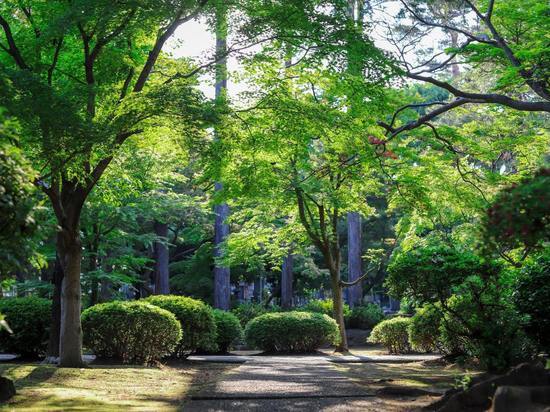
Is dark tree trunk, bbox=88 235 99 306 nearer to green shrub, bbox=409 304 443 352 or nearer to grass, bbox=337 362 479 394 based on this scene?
green shrub, bbox=409 304 443 352

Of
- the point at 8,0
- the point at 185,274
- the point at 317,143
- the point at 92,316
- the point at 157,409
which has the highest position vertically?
the point at 317,143

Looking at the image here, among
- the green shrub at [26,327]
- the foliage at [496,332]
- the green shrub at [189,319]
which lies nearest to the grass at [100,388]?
the green shrub at [189,319]

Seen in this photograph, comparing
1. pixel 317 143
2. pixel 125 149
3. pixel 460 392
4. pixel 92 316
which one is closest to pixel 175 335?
pixel 92 316

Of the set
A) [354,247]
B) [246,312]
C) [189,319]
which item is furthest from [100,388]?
[354,247]

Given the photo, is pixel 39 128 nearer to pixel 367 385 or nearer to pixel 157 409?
pixel 157 409

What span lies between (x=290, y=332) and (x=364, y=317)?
1105cm

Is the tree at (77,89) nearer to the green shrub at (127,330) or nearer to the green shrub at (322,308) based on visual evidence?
the green shrub at (127,330)

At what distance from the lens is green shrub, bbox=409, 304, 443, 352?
50.6 ft

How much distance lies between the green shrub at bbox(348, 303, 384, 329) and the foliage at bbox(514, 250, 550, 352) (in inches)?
810

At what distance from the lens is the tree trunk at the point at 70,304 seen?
38.6 ft

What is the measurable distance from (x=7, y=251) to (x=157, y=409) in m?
2.98

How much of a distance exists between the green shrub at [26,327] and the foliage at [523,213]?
498 inches

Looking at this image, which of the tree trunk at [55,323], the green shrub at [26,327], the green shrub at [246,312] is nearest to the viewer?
the tree trunk at [55,323]

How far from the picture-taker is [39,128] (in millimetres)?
9547
